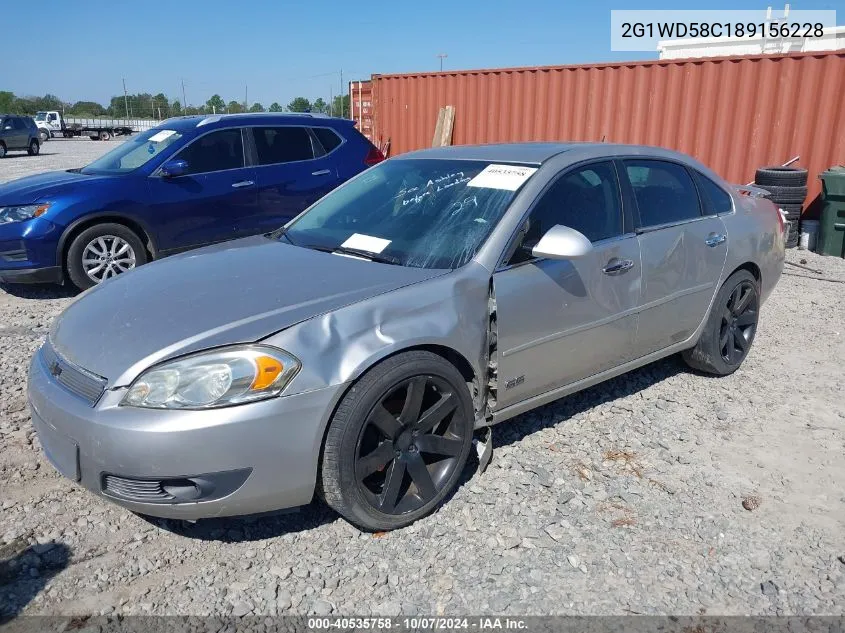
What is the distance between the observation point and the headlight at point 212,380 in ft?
8.05

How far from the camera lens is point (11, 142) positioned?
27391 millimetres

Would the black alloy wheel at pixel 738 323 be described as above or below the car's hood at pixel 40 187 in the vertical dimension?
below

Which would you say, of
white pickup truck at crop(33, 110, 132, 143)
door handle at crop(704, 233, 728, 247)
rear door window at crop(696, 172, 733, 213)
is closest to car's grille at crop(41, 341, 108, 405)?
door handle at crop(704, 233, 728, 247)

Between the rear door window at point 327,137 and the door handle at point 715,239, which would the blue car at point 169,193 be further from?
the door handle at point 715,239

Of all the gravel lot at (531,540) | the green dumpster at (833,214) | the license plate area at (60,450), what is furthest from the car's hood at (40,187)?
the green dumpster at (833,214)

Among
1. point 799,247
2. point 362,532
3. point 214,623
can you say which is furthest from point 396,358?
point 799,247

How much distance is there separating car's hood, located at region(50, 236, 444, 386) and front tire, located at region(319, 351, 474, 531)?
1.25ft

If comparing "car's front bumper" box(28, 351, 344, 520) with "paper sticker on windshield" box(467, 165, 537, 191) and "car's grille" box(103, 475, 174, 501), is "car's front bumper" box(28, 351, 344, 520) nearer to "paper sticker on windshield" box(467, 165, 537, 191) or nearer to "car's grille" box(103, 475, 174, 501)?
"car's grille" box(103, 475, 174, 501)

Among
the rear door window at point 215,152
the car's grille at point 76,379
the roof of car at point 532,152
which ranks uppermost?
the roof of car at point 532,152

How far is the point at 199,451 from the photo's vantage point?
7.89 ft

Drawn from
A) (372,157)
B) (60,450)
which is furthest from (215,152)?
(60,450)

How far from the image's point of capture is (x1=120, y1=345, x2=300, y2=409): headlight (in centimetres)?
245

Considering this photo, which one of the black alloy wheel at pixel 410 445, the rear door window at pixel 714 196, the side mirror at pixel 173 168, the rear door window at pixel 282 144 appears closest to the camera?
the black alloy wheel at pixel 410 445

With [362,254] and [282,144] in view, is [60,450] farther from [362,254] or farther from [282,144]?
[282,144]
